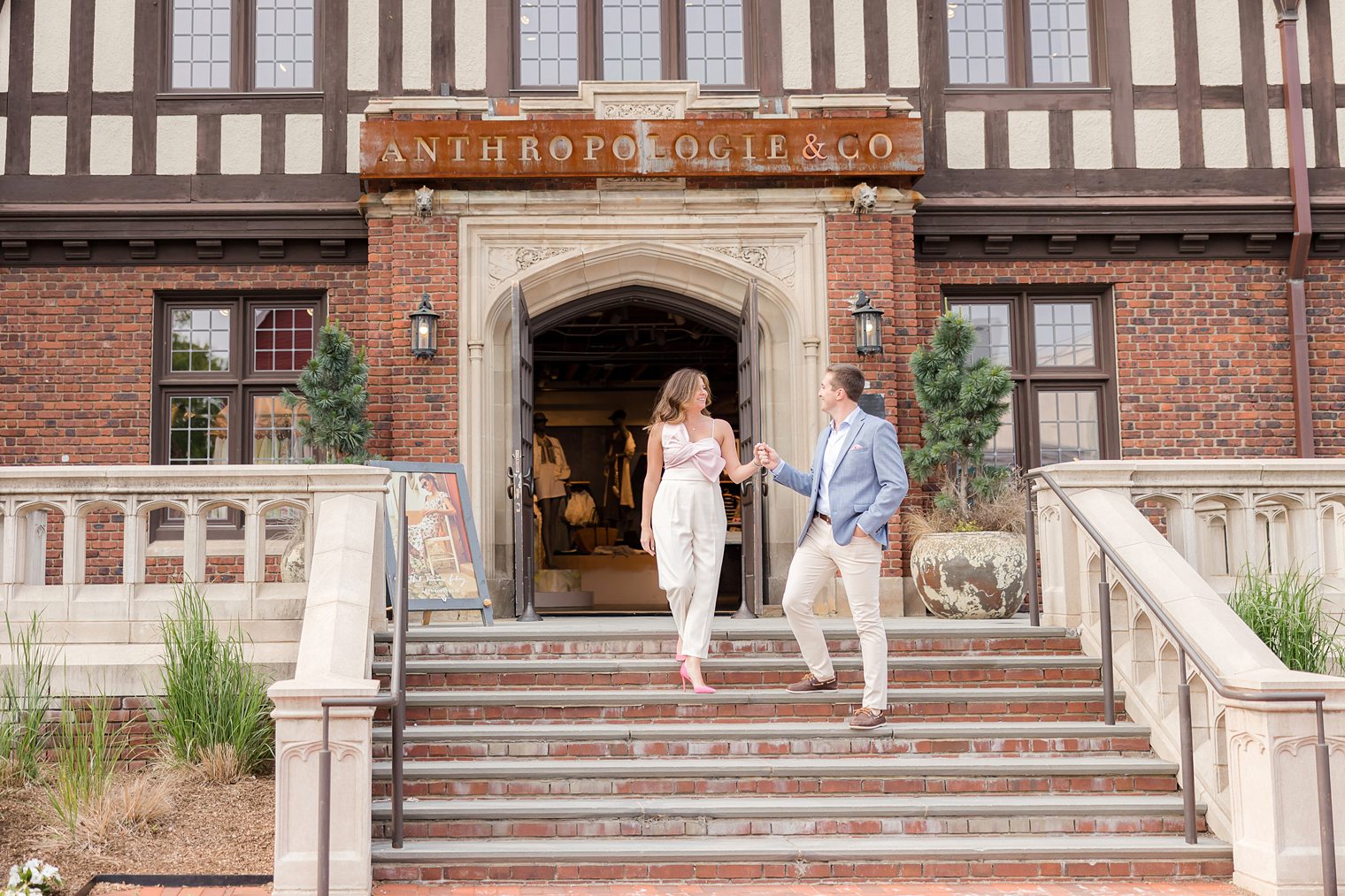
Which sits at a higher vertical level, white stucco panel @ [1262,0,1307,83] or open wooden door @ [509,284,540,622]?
white stucco panel @ [1262,0,1307,83]

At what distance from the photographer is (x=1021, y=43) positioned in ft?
37.5

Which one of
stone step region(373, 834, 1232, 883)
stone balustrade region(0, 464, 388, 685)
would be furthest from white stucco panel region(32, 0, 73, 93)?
stone step region(373, 834, 1232, 883)

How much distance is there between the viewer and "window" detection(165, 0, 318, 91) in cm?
1126

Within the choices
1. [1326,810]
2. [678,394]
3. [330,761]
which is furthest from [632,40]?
[1326,810]

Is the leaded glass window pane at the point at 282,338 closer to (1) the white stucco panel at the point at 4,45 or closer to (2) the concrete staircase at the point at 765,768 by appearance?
(1) the white stucco panel at the point at 4,45

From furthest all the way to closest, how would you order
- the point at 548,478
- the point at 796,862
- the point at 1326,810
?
the point at 548,478 < the point at 796,862 < the point at 1326,810

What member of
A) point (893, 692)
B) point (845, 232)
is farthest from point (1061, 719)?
point (845, 232)

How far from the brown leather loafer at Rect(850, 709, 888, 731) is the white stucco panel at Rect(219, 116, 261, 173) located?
7.52 metres

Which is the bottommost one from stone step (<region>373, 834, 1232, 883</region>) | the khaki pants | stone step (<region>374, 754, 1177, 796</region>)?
stone step (<region>373, 834, 1232, 883</region>)

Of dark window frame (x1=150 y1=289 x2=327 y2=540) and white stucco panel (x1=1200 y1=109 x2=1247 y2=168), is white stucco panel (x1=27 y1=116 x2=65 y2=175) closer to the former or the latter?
dark window frame (x1=150 y1=289 x2=327 y2=540)

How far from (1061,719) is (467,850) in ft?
10.5

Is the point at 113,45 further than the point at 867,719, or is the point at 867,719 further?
the point at 113,45

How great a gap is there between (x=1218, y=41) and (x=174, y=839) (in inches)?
415

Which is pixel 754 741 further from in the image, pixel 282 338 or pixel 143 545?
pixel 282 338
